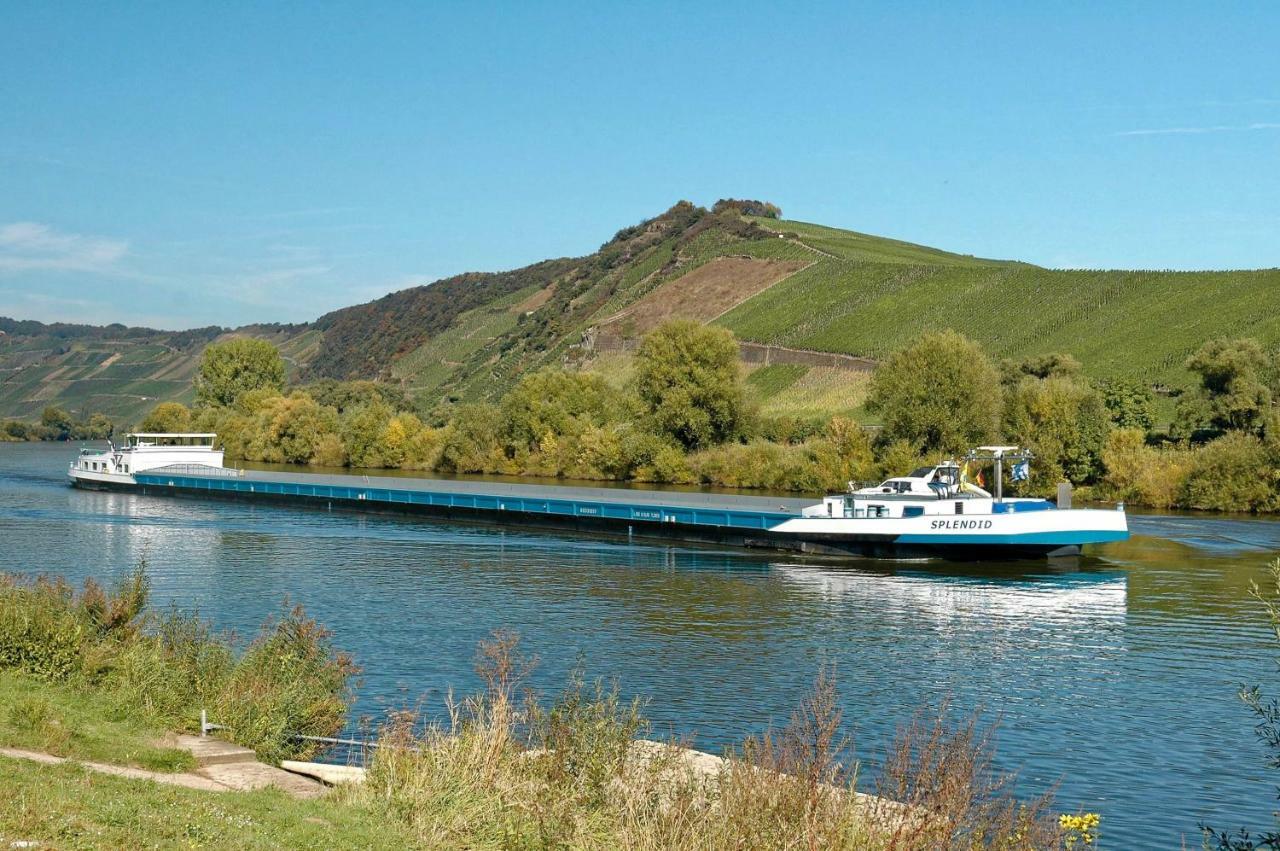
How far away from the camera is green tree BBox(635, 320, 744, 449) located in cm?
7312

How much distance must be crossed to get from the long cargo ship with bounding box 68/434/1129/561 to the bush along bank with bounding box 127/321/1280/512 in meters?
9.27

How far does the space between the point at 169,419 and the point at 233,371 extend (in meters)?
19.6

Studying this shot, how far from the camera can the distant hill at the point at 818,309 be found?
300 feet

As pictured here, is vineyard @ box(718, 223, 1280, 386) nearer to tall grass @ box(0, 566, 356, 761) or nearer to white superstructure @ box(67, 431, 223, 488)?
white superstructure @ box(67, 431, 223, 488)

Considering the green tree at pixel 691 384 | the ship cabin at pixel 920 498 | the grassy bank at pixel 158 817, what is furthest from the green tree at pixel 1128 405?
the grassy bank at pixel 158 817

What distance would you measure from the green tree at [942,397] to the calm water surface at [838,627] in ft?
45.9

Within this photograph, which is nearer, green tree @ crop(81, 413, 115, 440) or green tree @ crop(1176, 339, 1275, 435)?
green tree @ crop(1176, 339, 1275, 435)

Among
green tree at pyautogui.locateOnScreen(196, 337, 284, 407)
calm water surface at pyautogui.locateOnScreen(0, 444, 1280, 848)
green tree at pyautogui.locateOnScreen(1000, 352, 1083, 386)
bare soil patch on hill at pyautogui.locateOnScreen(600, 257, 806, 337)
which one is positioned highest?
bare soil patch on hill at pyautogui.locateOnScreen(600, 257, 806, 337)

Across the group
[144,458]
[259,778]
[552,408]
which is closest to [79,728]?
[259,778]

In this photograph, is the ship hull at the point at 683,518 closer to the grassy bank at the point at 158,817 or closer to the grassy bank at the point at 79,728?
the grassy bank at the point at 79,728

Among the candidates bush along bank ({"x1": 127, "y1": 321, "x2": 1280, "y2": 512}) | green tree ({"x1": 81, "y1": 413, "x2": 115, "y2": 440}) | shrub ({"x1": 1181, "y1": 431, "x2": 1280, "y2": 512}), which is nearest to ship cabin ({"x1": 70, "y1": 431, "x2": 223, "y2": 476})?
bush along bank ({"x1": 127, "y1": 321, "x2": 1280, "y2": 512})

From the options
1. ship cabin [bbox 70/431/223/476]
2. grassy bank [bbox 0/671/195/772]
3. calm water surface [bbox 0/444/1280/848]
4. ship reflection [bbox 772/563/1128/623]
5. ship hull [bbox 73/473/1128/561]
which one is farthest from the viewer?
ship cabin [bbox 70/431/223/476]

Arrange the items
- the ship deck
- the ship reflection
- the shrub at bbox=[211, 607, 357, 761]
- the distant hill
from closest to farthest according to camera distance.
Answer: the shrub at bbox=[211, 607, 357, 761] < the ship reflection < the ship deck < the distant hill

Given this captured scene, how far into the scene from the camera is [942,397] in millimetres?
61469
